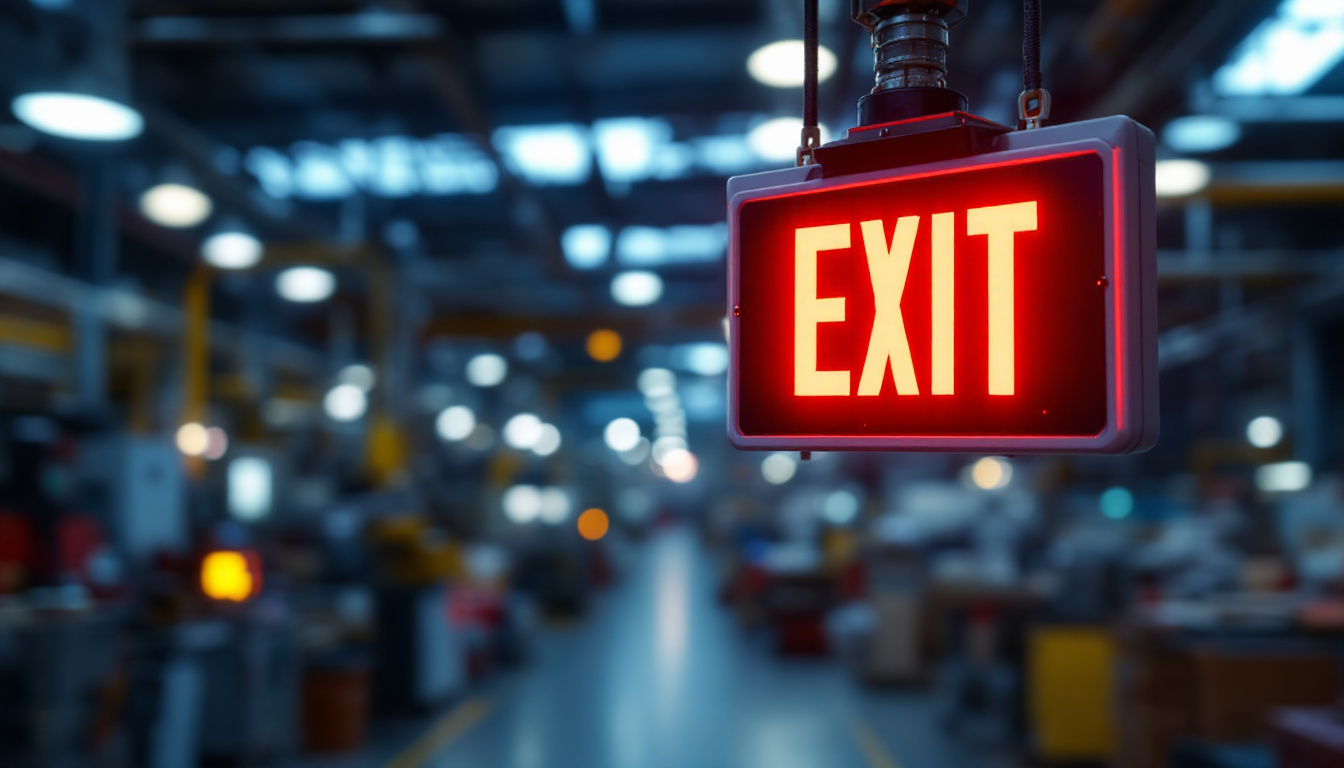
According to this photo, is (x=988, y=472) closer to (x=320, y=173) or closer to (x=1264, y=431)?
(x=1264, y=431)

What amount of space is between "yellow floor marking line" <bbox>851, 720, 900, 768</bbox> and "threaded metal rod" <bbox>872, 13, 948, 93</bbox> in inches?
219

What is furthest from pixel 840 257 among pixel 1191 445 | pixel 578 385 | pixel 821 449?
pixel 578 385

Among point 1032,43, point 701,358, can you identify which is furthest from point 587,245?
point 1032,43

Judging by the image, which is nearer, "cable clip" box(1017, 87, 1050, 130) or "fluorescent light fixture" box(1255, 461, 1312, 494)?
"cable clip" box(1017, 87, 1050, 130)

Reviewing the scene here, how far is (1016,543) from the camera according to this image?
909cm

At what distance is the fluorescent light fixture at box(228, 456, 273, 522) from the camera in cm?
998

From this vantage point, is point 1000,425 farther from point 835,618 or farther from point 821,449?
point 835,618

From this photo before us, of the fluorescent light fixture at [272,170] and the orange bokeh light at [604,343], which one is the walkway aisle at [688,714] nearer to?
the orange bokeh light at [604,343]

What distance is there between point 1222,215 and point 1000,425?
38.0 feet

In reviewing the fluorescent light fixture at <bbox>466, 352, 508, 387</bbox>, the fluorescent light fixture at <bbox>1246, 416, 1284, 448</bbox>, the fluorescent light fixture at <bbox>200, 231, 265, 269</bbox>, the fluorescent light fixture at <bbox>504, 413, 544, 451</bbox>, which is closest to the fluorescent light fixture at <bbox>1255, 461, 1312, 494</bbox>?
the fluorescent light fixture at <bbox>1246, 416, 1284, 448</bbox>

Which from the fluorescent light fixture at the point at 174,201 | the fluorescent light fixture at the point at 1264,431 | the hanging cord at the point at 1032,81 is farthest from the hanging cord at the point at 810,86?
the fluorescent light fixture at the point at 1264,431

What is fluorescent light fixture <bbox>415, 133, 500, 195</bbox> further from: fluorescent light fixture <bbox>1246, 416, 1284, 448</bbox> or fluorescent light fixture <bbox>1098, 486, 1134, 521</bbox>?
fluorescent light fixture <bbox>1246, 416, 1284, 448</bbox>

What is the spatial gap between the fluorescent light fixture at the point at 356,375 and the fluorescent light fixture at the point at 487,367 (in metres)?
2.38

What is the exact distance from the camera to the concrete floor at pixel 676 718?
21.1 ft
